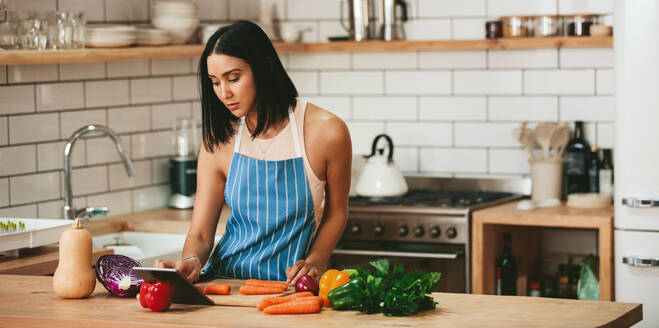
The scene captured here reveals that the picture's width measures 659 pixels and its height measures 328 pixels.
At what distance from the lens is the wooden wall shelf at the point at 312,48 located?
142 inches

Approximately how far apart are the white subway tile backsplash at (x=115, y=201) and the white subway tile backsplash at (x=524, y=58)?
1836 mm

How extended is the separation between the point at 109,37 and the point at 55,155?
0.55 meters

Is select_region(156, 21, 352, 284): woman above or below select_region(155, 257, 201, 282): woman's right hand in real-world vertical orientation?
above

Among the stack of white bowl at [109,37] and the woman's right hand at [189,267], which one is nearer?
the woman's right hand at [189,267]

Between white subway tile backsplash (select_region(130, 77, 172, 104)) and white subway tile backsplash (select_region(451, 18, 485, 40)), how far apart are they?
1412mm

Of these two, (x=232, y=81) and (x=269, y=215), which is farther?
(x=269, y=215)

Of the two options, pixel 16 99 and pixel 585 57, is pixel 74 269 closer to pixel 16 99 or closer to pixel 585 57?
pixel 16 99

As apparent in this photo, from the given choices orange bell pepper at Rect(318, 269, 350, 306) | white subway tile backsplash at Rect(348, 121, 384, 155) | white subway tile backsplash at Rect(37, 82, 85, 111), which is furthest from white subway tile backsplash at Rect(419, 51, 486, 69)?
orange bell pepper at Rect(318, 269, 350, 306)

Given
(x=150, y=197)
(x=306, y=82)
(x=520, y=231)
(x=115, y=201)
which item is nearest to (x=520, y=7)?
(x=520, y=231)

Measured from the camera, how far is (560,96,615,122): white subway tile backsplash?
4676 mm

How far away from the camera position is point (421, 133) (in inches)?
200

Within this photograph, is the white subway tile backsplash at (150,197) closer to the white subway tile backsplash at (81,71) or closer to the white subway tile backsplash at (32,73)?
the white subway tile backsplash at (81,71)

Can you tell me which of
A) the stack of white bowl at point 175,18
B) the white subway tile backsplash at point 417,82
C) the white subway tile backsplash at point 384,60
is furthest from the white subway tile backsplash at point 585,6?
the stack of white bowl at point 175,18

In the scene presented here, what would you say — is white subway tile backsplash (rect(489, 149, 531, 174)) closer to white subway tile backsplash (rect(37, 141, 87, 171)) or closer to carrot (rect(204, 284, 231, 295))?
white subway tile backsplash (rect(37, 141, 87, 171))
